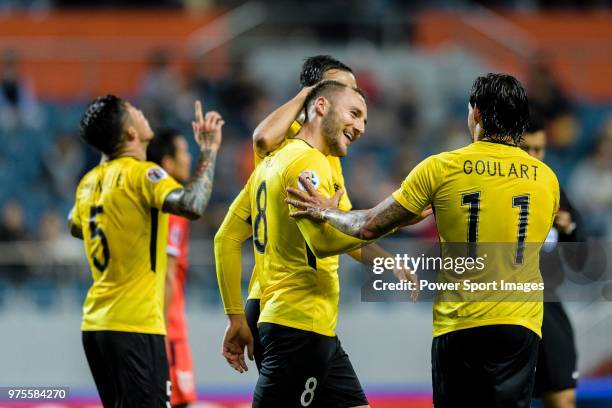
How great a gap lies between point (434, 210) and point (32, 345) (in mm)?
6969

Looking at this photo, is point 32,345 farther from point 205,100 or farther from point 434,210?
point 434,210

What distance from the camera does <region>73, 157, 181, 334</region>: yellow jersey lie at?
5.70 meters

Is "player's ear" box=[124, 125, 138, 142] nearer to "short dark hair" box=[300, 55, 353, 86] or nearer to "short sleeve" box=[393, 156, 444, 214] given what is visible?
"short dark hair" box=[300, 55, 353, 86]

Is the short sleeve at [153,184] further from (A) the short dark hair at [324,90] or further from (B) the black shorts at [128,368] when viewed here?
(A) the short dark hair at [324,90]

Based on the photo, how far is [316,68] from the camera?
561 centimetres

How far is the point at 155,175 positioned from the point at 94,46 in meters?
9.25

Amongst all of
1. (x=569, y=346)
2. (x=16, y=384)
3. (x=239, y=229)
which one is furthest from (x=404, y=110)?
(x=239, y=229)

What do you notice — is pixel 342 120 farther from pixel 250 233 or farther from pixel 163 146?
pixel 163 146

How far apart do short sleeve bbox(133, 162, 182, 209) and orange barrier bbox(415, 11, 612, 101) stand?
8.91 m

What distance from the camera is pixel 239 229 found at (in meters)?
5.54

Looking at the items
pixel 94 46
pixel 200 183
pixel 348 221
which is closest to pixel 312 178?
pixel 348 221

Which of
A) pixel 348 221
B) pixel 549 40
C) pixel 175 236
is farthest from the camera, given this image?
pixel 549 40

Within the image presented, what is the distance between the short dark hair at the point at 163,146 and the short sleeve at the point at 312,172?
2304mm

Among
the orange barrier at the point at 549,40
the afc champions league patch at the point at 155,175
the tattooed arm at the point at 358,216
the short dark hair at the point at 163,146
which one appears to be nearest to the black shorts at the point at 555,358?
the tattooed arm at the point at 358,216
